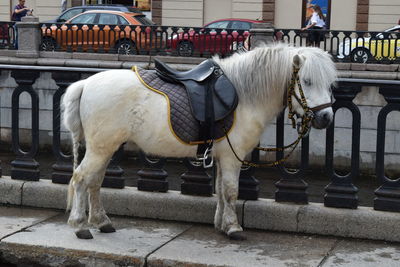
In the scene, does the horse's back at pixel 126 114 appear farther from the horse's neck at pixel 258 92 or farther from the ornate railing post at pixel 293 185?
the ornate railing post at pixel 293 185

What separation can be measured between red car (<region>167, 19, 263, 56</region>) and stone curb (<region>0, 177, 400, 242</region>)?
9.85 meters

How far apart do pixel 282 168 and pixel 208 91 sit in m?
1.25

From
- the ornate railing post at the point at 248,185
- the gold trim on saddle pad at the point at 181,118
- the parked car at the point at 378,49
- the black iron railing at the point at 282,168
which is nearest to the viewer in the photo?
the gold trim on saddle pad at the point at 181,118

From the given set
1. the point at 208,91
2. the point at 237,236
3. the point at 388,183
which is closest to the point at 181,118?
the point at 208,91

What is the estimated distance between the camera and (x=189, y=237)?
7.04m

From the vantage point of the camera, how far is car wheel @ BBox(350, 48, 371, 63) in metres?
16.4

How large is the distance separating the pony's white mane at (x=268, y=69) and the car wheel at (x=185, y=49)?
10.9 m

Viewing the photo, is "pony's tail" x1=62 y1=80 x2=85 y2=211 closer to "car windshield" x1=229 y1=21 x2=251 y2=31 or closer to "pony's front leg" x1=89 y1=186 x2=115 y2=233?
"pony's front leg" x1=89 y1=186 x2=115 y2=233

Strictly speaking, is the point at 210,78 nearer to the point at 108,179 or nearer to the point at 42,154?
the point at 108,179

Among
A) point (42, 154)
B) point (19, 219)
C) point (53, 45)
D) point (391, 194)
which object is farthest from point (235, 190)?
point (53, 45)

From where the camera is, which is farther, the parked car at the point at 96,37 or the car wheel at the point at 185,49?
the parked car at the point at 96,37

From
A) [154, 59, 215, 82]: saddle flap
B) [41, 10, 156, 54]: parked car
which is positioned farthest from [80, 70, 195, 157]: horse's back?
[41, 10, 156, 54]: parked car

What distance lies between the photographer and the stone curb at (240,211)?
699 centimetres

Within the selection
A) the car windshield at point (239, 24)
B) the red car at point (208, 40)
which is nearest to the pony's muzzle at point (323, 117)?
the red car at point (208, 40)
